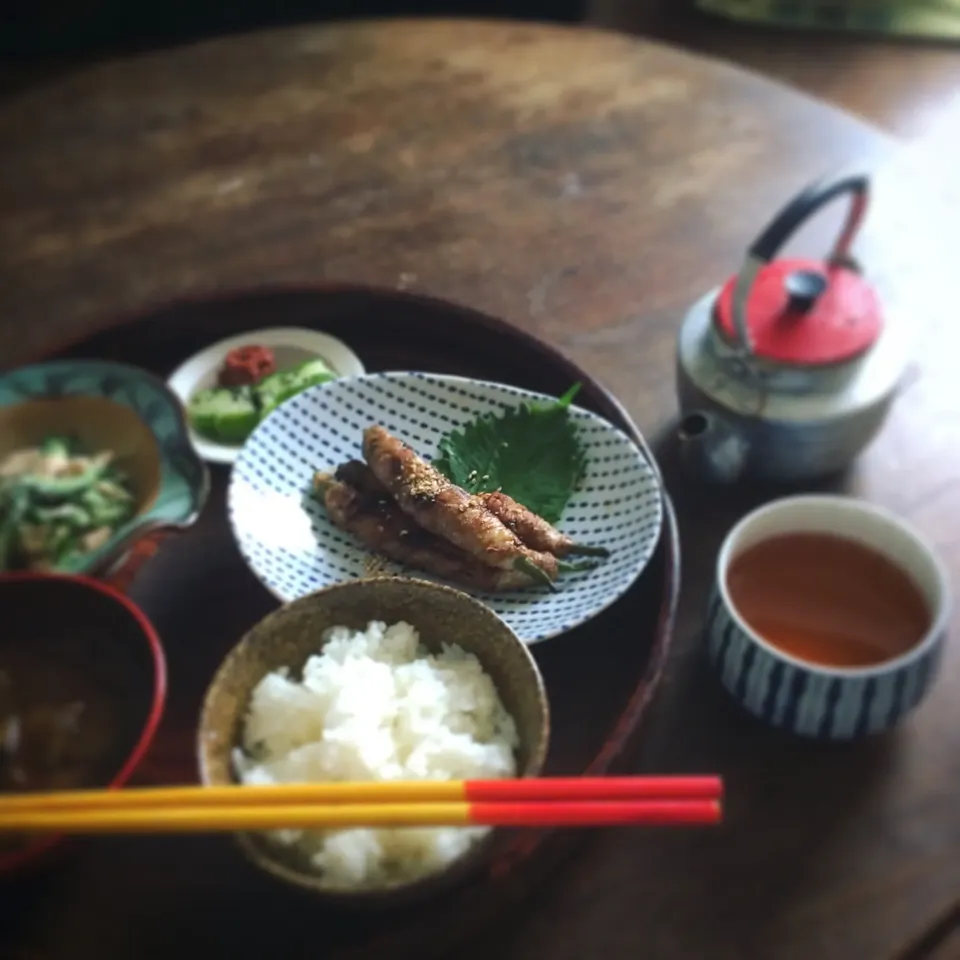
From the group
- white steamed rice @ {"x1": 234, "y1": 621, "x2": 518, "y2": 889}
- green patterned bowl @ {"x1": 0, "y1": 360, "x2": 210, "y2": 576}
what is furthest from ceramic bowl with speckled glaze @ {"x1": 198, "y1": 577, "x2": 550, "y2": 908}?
green patterned bowl @ {"x1": 0, "y1": 360, "x2": 210, "y2": 576}

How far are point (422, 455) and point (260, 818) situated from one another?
0.17m

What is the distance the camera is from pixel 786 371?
0.68 meters

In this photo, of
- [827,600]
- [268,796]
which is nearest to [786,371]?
[827,600]

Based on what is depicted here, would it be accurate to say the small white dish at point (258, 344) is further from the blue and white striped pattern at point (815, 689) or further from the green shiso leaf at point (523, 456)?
the blue and white striped pattern at point (815, 689)

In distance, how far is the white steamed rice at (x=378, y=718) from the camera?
1.69ft

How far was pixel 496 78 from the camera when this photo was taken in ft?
3.80

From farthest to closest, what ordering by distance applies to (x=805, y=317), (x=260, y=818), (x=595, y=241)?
(x=595, y=241)
(x=805, y=317)
(x=260, y=818)

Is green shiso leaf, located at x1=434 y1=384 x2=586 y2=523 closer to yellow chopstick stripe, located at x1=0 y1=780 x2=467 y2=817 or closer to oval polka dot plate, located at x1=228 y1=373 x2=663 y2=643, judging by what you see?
oval polka dot plate, located at x1=228 y1=373 x2=663 y2=643

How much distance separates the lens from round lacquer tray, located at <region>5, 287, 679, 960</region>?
0.54 meters

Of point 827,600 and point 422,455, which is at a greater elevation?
point 422,455

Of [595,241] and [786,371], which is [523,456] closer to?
[786,371]

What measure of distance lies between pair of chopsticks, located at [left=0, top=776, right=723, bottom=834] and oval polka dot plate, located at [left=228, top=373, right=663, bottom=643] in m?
0.09

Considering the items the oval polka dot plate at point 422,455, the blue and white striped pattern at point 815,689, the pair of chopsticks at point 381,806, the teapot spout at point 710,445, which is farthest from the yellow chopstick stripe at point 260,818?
the teapot spout at point 710,445

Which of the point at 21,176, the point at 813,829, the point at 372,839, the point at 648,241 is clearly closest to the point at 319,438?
the point at 372,839
